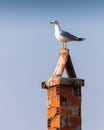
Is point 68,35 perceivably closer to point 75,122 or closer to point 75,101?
point 75,101

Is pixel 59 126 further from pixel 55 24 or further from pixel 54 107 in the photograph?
pixel 55 24

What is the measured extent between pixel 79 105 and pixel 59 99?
0.53 m

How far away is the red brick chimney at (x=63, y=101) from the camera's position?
31.3ft

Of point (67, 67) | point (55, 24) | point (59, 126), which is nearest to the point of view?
point (59, 126)

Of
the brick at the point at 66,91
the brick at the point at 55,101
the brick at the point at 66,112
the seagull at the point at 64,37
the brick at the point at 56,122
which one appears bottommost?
the brick at the point at 56,122

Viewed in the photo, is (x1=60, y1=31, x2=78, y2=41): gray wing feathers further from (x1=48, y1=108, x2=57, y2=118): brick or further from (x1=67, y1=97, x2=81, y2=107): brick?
(x1=48, y1=108, x2=57, y2=118): brick

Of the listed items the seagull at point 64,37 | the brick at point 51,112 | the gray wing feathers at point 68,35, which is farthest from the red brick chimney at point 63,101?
the gray wing feathers at point 68,35

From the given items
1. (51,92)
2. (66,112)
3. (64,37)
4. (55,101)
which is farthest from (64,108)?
(64,37)

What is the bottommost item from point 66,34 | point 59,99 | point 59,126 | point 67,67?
point 59,126

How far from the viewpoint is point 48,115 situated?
9953mm

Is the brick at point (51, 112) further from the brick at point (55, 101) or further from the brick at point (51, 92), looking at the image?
the brick at point (51, 92)

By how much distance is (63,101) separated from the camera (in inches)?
380

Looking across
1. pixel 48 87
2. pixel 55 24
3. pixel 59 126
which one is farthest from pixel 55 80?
pixel 55 24

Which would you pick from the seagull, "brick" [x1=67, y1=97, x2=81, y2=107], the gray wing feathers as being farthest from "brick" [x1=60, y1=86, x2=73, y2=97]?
the gray wing feathers
